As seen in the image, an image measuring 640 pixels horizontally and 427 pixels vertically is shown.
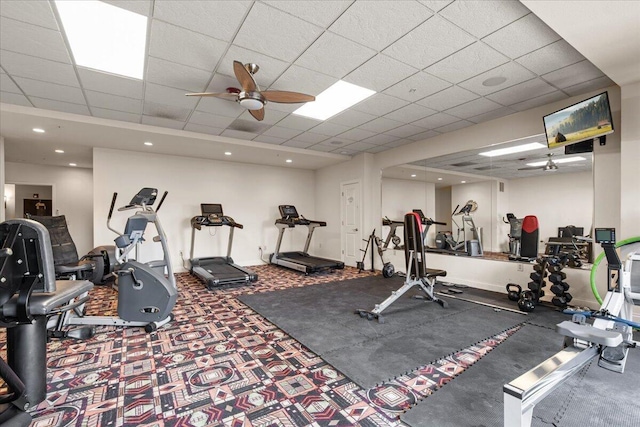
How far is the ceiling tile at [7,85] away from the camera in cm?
346

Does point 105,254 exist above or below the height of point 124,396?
above

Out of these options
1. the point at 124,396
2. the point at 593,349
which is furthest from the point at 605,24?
the point at 124,396

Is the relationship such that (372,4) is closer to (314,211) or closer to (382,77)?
(382,77)

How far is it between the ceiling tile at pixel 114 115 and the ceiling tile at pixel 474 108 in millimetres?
5101

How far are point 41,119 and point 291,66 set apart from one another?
4.26 m

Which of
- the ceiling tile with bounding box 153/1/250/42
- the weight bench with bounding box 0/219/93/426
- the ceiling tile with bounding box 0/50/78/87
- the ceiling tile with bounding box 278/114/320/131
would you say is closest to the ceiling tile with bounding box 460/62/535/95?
the ceiling tile with bounding box 278/114/320/131

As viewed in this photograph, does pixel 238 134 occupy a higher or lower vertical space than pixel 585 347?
higher

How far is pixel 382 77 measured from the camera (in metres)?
3.52

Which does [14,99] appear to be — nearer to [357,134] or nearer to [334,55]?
[334,55]

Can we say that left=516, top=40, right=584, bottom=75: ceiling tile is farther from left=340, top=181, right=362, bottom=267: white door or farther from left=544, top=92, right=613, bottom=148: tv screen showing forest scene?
left=340, top=181, right=362, bottom=267: white door

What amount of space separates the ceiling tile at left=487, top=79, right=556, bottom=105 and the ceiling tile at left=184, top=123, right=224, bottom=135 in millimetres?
4561

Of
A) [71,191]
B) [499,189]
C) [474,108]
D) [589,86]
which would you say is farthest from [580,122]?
[71,191]

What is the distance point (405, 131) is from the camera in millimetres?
5605

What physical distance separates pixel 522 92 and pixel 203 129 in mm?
5173
